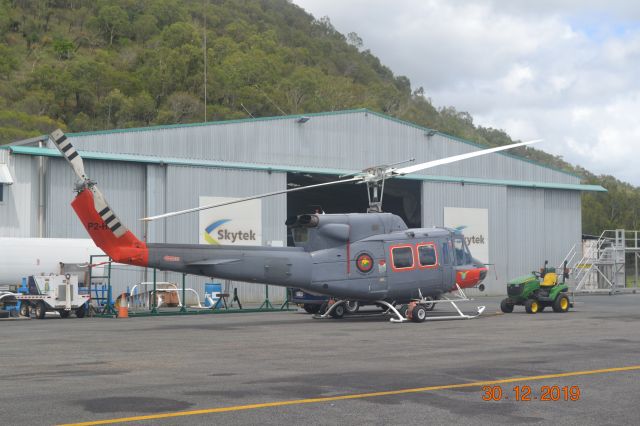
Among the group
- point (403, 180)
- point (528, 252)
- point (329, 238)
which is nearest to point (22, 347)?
point (329, 238)

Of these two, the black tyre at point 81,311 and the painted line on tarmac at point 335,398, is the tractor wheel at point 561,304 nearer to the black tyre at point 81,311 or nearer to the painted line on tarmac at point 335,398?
the painted line on tarmac at point 335,398

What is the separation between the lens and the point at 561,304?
26.2 meters

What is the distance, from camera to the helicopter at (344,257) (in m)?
20.4

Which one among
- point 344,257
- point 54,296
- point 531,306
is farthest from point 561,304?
point 54,296

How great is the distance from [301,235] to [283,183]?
18387 mm

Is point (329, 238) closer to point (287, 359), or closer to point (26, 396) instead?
point (287, 359)

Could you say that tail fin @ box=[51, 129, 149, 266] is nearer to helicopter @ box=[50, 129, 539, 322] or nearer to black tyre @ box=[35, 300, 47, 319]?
helicopter @ box=[50, 129, 539, 322]

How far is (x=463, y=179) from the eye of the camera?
46938 millimetres

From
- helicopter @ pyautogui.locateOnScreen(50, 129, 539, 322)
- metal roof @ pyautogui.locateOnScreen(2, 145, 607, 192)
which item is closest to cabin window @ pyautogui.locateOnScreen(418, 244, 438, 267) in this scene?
helicopter @ pyautogui.locateOnScreen(50, 129, 539, 322)

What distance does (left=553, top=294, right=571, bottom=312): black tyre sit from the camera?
26.1 meters

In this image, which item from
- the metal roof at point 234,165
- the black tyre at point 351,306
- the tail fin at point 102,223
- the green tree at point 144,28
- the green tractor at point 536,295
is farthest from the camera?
the green tree at point 144,28

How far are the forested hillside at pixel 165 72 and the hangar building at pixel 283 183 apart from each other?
30.4 meters

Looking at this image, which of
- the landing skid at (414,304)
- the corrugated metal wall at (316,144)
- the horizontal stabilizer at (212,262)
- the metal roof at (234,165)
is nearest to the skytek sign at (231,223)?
the metal roof at (234,165)

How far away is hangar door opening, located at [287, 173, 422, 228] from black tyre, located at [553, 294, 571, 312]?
18.7 meters
